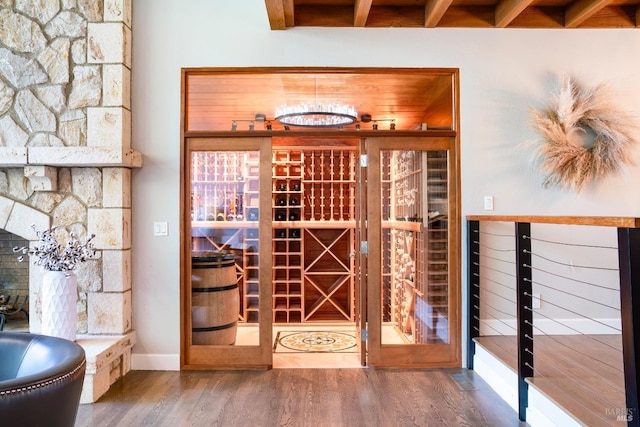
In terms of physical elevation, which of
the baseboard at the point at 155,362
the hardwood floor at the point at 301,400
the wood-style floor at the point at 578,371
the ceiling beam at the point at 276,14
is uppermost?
the ceiling beam at the point at 276,14

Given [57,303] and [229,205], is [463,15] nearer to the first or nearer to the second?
[229,205]

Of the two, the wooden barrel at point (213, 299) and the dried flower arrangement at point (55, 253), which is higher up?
the dried flower arrangement at point (55, 253)

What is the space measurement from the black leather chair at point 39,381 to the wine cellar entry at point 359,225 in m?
1.73

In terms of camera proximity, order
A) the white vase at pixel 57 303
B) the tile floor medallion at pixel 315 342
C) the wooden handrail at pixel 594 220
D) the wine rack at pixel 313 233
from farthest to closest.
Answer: the wine rack at pixel 313 233 < the tile floor medallion at pixel 315 342 < the white vase at pixel 57 303 < the wooden handrail at pixel 594 220

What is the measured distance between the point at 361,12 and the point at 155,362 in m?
3.27

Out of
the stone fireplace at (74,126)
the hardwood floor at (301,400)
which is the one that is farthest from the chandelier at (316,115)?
the hardwood floor at (301,400)

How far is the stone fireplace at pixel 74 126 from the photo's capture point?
319 cm

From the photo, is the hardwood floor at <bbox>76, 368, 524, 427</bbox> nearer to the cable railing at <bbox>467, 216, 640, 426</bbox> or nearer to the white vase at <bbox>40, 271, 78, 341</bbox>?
the cable railing at <bbox>467, 216, 640, 426</bbox>

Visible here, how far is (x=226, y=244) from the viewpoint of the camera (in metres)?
3.41

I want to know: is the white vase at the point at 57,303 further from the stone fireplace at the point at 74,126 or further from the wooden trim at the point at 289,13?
the wooden trim at the point at 289,13

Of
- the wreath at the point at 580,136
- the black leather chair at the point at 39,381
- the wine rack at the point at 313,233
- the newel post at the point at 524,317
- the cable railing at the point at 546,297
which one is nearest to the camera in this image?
the black leather chair at the point at 39,381

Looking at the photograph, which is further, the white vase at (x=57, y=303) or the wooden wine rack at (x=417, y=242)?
the wooden wine rack at (x=417, y=242)

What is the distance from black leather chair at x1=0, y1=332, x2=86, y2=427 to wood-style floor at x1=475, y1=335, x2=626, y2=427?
2.20 metres

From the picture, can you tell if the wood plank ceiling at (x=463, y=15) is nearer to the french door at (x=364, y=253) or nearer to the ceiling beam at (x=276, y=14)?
the ceiling beam at (x=276, y=14)
